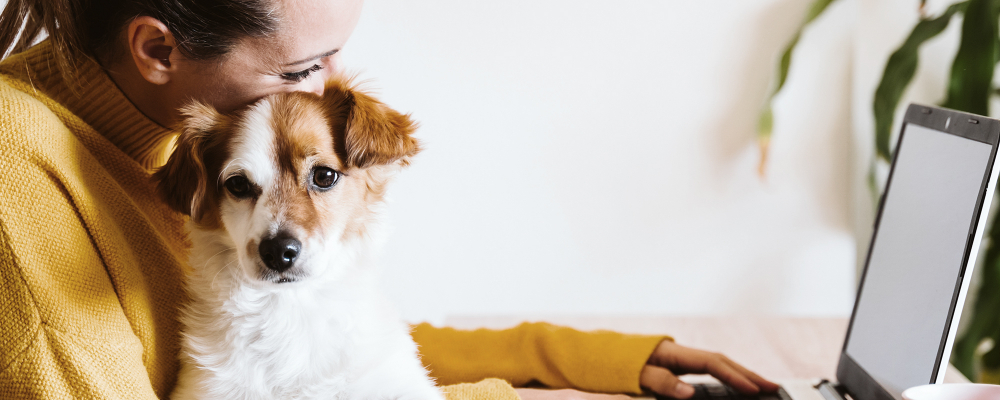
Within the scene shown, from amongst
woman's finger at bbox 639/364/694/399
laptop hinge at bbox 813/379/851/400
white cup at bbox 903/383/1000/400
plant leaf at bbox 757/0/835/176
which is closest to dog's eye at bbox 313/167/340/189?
woman's finger at bbox 639/364/694/399

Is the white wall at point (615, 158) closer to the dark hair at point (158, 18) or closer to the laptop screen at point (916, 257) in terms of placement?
the laptop screen at point (916, 257)

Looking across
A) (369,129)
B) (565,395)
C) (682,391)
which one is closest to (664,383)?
(682,391)

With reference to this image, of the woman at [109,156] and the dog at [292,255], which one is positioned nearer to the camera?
the woman at [109,156]

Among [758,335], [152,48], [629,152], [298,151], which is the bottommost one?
A: [758,335]

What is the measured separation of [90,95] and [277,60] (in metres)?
0.24

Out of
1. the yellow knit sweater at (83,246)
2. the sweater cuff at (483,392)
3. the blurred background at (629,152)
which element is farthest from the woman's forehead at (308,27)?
the blurred background at (629,152)

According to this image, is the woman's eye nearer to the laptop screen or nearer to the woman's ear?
the woman's ear

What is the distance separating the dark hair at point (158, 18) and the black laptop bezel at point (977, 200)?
33.7 inches

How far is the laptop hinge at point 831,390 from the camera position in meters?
1.09

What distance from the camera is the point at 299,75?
35.9 inches

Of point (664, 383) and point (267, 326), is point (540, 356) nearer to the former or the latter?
point (664, 383)

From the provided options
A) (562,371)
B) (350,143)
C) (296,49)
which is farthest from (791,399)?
(296,49)

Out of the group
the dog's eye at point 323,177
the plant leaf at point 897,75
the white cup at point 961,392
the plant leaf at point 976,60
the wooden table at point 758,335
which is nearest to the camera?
the white cup at point 961,392

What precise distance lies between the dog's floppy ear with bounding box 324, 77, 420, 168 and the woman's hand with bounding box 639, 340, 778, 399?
20.7 inches
